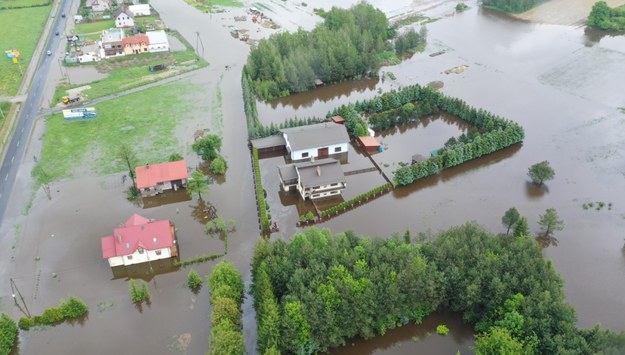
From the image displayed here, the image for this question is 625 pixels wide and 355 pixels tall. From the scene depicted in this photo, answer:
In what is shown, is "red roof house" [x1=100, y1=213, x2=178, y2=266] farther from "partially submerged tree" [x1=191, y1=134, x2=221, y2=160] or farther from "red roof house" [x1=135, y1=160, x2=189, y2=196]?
"partially submerged tree" [x1=191, y1=134, x2=221, y2=160]

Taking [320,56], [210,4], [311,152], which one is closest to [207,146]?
[311,152]

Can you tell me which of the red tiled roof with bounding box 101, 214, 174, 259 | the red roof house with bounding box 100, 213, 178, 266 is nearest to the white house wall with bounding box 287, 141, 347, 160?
the red roof house with bounding box 100, 213, 178, 266

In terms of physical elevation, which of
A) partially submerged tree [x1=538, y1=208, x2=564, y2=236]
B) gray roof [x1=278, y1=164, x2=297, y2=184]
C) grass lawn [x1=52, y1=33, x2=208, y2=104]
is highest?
grass lawn [x1=52, y1=33, x2=208, y2=104]

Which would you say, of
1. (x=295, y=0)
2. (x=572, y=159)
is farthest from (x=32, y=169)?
(x=295, y=0)

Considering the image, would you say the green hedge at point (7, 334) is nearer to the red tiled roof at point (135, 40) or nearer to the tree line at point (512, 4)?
the red tiled roof at point (135, 40)

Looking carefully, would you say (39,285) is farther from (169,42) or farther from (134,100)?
(169,42)

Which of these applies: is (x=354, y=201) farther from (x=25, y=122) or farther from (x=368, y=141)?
(x=25, y=122)
